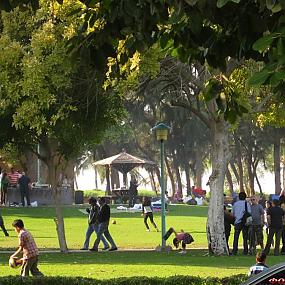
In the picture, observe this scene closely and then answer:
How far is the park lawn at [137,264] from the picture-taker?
18500mm

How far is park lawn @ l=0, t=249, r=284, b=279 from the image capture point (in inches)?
728

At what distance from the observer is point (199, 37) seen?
8930mm

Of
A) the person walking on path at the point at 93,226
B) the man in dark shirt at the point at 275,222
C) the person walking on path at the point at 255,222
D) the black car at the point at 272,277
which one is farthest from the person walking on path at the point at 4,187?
the black car at the point at 272,277

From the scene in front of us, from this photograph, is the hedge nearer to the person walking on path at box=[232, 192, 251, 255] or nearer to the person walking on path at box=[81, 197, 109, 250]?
the person walking on path at box=[232, 192, 251, 255]

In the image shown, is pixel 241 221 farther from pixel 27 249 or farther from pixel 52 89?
pixel 27 249

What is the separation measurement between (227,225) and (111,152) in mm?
49446

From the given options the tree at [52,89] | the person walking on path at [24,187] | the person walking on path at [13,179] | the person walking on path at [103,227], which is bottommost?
the person walking on path at [103,227]

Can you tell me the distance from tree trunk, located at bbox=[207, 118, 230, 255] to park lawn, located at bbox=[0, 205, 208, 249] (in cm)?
303

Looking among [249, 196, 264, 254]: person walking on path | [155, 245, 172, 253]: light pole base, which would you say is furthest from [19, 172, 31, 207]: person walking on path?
[249, 196, 264, 254]: person walking on path

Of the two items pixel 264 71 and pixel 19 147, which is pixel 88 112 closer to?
pixel 19 147

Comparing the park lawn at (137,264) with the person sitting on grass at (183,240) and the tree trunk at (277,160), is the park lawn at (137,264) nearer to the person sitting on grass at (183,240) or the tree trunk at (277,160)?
the person sitting on grass at (183,240)

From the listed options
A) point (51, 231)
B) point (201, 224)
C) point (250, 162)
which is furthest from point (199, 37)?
point (250, 162)

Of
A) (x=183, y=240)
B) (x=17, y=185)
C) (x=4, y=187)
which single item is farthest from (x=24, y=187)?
(x=183, y=240)

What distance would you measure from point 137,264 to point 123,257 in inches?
89.3
